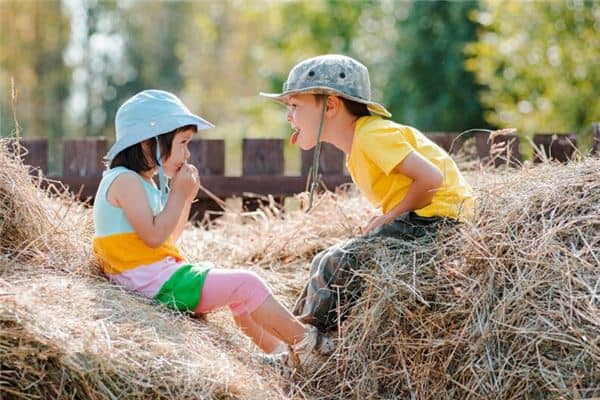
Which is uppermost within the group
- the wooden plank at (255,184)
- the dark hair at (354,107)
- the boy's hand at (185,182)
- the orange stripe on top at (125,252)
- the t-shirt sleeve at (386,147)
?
the dark hair at (354,107)

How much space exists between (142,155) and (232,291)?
2.41ft

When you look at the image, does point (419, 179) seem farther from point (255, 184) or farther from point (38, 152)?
point (38, 152)

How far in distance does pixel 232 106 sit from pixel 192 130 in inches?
1390

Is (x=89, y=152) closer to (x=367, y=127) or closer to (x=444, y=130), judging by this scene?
(x=367, y=127)

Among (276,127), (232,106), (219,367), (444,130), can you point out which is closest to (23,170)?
(219,367)

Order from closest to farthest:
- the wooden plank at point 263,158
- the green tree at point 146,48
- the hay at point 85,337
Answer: the hay at point 85,337, the wooden plank at point 263,158, the green tree at point 146,48

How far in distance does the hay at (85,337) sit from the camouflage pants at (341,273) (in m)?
0.34

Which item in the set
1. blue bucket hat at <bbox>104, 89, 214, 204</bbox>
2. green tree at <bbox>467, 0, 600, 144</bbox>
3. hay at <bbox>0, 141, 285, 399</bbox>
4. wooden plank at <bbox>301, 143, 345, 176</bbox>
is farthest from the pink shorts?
green tree at <bbox>467, 0, 600, 144</bbox>

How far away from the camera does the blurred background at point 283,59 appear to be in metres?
16.7

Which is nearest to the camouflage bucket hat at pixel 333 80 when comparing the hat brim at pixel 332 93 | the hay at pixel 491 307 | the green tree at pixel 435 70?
the hat brim at pixel 332 93

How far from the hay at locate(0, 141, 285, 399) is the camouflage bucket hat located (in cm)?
114

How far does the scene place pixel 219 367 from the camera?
3529mm

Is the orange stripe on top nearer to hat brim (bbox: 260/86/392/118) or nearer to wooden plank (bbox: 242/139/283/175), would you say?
hat brim (bbox: 260/86/392/118)

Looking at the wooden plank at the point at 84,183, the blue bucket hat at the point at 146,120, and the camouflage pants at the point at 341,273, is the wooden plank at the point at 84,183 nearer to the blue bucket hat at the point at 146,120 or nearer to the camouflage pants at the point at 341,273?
the blue bucket hat at the point at 146,120
